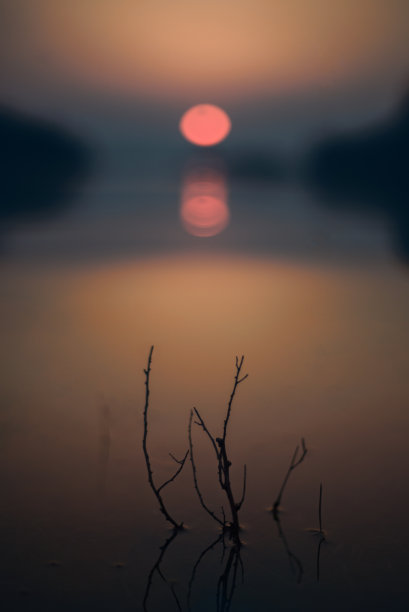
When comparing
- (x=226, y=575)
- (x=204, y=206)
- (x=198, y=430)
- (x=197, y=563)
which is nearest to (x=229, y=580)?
(x=226, y=575)

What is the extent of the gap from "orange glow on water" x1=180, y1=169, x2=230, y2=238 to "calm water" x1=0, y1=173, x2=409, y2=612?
149 inches

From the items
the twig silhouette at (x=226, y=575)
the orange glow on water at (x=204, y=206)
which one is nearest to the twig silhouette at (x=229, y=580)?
the twig silhouette at (x=226, y=575)

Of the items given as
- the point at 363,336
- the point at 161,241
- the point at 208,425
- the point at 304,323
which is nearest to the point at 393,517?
the point at 208,425

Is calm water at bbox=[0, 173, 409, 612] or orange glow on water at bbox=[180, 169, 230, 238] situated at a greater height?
orange glow on water at bbox=[180, 169, 230, 238]

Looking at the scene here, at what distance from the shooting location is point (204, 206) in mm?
14875

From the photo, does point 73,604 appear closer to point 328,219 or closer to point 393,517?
point 393,517

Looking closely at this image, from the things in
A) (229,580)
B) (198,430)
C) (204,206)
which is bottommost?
(229,580)

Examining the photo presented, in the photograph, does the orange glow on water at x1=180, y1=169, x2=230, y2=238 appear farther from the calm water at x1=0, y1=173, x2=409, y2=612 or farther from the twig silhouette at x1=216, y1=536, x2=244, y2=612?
the twig silhouette at x1=216, y1=536, x2=244, y2=612

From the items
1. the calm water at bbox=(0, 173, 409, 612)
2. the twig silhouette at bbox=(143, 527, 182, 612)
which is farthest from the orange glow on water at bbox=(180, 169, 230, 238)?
the twig silhouette at bbox=(143, 527, 182, 612)

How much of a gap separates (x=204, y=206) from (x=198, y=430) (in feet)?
39.4

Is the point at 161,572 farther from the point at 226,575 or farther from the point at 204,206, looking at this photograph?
the point at 204,206

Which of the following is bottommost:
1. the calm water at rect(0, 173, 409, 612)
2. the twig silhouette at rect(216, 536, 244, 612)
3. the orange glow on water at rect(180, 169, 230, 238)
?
the twig silhouette at rect(216, 536, 244, 612)

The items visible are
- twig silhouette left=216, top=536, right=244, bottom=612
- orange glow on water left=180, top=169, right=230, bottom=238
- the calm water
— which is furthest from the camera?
orange glow on water left=180, top=169, right=230, bottom=238

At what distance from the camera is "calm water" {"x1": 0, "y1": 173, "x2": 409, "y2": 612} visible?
2.12 meters
